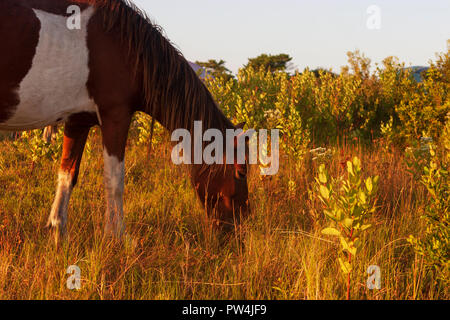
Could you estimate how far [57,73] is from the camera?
292 centimetres

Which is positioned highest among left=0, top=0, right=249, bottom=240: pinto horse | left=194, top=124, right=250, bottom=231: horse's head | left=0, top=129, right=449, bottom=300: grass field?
left=0, top=0, right=249, bottom=240: pinto horse

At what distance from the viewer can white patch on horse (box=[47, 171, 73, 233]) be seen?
3.52 metres

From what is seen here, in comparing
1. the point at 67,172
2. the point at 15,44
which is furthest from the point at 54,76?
the point at 67,172

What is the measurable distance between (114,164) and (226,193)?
3.30 ft

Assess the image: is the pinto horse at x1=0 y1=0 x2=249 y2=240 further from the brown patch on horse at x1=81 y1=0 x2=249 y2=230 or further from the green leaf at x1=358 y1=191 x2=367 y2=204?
Answer: the green leaf at x1=358 y1=191 x2=367 y2=204

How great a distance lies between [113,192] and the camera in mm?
3289

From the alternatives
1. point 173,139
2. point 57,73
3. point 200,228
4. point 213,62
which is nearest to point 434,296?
point 200,228

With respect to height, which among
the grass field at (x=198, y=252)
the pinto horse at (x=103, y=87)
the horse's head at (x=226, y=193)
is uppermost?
the pinto horse at (x=103, y=87)

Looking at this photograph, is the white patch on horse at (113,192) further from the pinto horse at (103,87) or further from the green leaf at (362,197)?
the green leaf at (362,197)

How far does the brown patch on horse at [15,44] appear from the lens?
2799 mm

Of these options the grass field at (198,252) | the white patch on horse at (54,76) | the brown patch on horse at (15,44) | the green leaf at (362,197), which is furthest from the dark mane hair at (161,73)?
the green leaf at (362,197)

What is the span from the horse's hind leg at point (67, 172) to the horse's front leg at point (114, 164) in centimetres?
46

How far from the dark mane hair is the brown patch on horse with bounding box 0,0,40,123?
1.79 feet

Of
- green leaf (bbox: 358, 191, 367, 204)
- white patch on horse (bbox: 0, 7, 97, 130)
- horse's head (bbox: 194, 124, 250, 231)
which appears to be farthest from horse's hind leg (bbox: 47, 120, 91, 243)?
green leaf (bbox: 358, 191, 367, 204)
